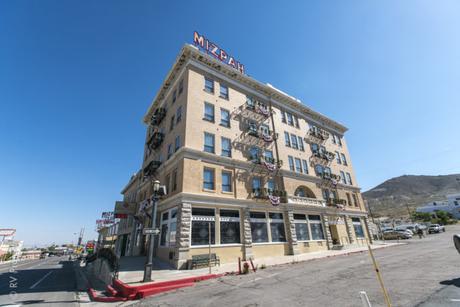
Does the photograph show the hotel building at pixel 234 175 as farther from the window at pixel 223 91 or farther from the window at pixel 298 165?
the window at pixel 298 165

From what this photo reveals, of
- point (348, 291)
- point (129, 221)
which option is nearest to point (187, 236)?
point (348, 291)

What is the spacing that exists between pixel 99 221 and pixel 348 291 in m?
53.4

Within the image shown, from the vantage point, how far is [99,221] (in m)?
47.1

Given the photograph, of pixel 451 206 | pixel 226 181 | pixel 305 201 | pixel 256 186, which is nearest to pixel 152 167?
pixel 226 181

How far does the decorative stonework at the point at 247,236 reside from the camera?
18000mm

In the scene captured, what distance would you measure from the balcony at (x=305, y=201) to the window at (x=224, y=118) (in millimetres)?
10912

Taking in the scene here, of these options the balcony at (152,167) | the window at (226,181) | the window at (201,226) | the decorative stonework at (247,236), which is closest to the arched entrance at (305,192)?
the decorative stonework at (247,236)

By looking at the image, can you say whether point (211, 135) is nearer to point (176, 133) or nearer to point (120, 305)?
point (176, 133)

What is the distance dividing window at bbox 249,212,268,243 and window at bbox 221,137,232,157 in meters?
6.40

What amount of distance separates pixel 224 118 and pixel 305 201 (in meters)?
14.0

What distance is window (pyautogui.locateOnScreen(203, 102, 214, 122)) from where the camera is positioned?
21.4 meters

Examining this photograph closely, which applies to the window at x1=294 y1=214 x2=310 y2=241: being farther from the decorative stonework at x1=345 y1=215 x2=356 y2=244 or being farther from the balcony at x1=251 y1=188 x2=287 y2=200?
the decorative stonework at x1=345 y1=215 x2=356 y2=244

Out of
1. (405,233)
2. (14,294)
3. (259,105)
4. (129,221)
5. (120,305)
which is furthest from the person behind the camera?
(405,233)

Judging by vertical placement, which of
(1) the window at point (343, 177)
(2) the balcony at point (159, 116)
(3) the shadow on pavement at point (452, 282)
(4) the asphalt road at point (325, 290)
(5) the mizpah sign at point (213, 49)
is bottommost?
(4) the asphalt road at point (325, 290)
